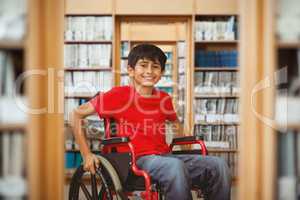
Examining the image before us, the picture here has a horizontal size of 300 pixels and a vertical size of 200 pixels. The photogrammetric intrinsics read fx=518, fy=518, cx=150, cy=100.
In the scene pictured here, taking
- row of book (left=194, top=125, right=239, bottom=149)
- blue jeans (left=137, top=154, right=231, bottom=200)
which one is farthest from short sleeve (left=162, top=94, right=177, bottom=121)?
row of book (left=194, top=125, right=239, bottom=149)

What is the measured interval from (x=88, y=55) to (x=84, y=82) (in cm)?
28

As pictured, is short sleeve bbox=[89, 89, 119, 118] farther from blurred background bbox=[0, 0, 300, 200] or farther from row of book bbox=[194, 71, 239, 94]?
row of book bbox=[194, 71, 239, 94]

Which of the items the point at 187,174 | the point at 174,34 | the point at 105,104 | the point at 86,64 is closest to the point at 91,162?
the point at 105,104

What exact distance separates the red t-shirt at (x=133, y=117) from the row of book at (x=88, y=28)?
221 cm

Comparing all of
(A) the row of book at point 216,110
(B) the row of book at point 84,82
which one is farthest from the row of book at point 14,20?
(A) the row of book at point 216,110

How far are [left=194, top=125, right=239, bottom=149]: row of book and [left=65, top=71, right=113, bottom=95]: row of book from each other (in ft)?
3.52

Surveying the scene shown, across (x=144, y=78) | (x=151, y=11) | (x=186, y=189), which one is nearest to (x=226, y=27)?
(x=151, y=11)

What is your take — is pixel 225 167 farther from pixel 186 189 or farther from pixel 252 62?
pixel 252 62

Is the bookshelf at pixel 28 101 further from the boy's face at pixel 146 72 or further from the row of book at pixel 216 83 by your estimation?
the row of book at pixel 216 83

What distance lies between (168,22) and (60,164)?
3314 millimetres

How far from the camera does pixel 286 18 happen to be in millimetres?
2045

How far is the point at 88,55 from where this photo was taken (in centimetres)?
516

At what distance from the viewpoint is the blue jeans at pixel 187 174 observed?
2.55 m

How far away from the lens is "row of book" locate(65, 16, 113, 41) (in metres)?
5.06
